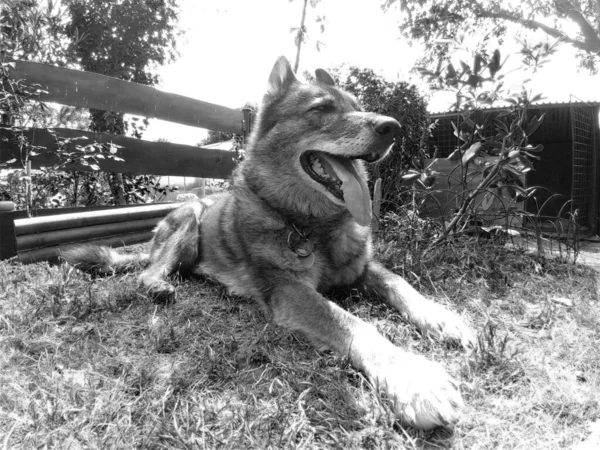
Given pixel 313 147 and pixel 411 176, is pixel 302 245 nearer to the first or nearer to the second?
pixel 313 147

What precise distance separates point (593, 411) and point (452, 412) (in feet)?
1.71

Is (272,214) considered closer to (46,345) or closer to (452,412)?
(46,345)

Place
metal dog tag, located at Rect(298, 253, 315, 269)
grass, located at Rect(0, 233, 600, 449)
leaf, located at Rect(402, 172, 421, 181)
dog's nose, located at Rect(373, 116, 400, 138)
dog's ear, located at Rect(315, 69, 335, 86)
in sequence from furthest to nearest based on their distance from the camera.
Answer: leaf, located at Rect(402, 172, 421, 181), dog's ear, located at Rect(315, 69, 335, 86), metal dog tag, located at Rect(298, 253, 315, 269), dog's nose, located at Rect(373, 116, 400, 138), grass, located at Rect(0, 233, 600, 449)

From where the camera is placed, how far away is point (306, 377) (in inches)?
71.1

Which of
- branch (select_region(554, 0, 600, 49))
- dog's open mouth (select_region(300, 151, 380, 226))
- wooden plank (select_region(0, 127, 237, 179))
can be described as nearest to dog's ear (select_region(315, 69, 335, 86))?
dog's open mouth (select_region(300, 151, 380, 226))

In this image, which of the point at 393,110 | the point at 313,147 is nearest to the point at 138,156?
the point at 393,110

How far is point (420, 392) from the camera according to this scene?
59.2 inches

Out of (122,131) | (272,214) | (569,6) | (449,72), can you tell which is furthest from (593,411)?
(569,6)

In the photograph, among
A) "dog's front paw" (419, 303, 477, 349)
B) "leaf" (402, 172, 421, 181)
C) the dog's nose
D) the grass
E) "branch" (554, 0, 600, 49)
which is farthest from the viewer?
"branch" (554, 0, 600, 49)

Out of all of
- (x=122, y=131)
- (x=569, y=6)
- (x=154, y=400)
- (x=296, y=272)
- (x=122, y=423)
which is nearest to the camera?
(x=122, y=423)

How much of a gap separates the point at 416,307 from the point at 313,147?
1.19 m

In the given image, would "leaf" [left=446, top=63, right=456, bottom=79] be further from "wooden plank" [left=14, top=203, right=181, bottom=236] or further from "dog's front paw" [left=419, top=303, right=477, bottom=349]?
"wooden plank" [left=14, top=203, right=181, bottom=236]

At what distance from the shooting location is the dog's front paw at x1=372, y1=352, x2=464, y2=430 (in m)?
1.45

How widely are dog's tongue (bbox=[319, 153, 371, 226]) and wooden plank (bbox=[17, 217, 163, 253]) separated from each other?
2.63m
